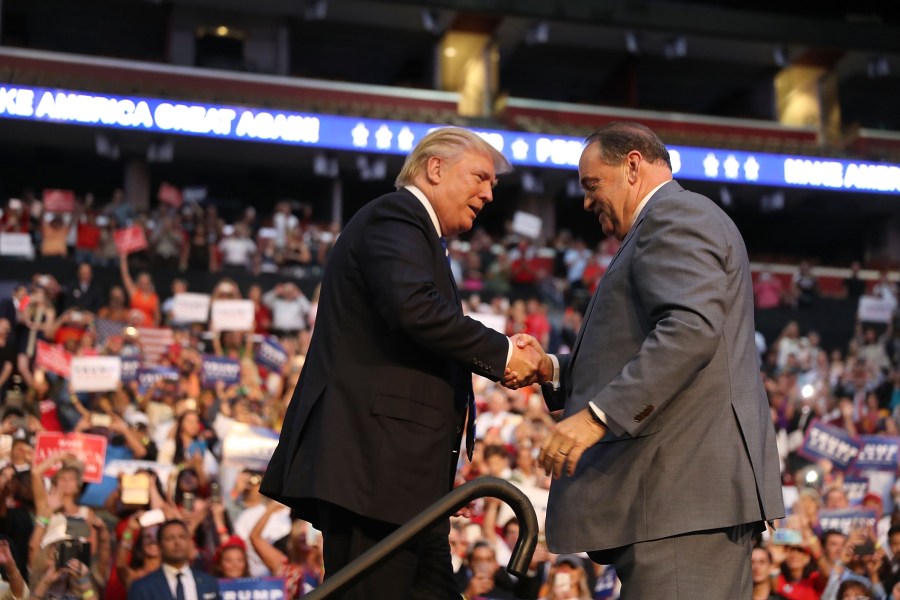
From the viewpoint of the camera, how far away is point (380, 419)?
3.16 m

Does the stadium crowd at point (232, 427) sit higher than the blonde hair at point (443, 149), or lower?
lower

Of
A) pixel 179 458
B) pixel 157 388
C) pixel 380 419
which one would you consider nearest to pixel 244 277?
pixel 157 388

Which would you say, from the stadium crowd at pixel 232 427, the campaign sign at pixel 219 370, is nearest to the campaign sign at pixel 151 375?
the stadium crowd at pixel 232 427

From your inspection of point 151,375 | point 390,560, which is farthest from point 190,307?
point 390,560

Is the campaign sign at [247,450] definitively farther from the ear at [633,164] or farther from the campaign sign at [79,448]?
the ear at [633,164]

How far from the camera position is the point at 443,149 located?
3.44m

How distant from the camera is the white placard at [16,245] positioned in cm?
1379

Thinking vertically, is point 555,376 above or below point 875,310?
below

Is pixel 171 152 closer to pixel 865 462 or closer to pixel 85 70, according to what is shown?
pixel 85 70

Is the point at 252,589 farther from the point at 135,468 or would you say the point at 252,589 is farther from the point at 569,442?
the point at 569,442

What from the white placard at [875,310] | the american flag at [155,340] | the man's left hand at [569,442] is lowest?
the man's left hand at [569,442]

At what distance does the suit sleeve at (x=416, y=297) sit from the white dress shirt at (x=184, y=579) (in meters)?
3.35

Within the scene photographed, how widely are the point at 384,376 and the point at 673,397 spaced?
0.78 m

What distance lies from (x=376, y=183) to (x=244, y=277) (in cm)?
1197
